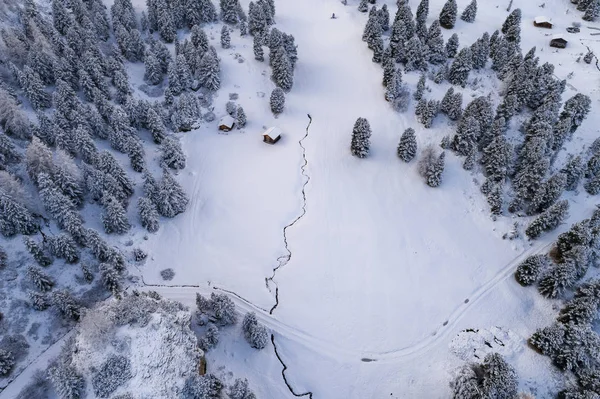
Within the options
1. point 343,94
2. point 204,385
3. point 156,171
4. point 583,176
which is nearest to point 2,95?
point 156,171

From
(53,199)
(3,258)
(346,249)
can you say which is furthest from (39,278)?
(346,249)

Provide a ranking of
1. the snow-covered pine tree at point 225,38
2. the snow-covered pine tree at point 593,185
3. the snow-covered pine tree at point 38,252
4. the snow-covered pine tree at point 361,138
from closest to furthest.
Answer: the snow-covered pine tree at point 38,252 < the snow-covered pine tree at point 593,185 < the snow-covered pine tree at point 361,138 < the snow-covered pine tree at point 225,38

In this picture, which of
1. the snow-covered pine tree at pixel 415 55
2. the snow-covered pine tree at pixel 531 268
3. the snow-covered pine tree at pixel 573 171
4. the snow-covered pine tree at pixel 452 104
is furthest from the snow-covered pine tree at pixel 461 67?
the snow-covered pine tree at pixel 531 268

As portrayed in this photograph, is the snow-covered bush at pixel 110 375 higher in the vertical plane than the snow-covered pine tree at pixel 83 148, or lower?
lower

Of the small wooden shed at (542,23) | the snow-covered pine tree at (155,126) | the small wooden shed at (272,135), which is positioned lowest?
the small wooden shed at (272,135)

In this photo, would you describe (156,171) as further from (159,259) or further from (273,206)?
(273,206)

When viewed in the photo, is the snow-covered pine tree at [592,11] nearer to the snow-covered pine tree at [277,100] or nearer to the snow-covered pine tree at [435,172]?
the snow-covered pine tree at [435,172]

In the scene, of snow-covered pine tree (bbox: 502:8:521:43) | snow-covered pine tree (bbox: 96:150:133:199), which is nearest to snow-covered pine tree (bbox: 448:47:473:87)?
snow-covered pine tree (bbox: 502:8:521:43)
